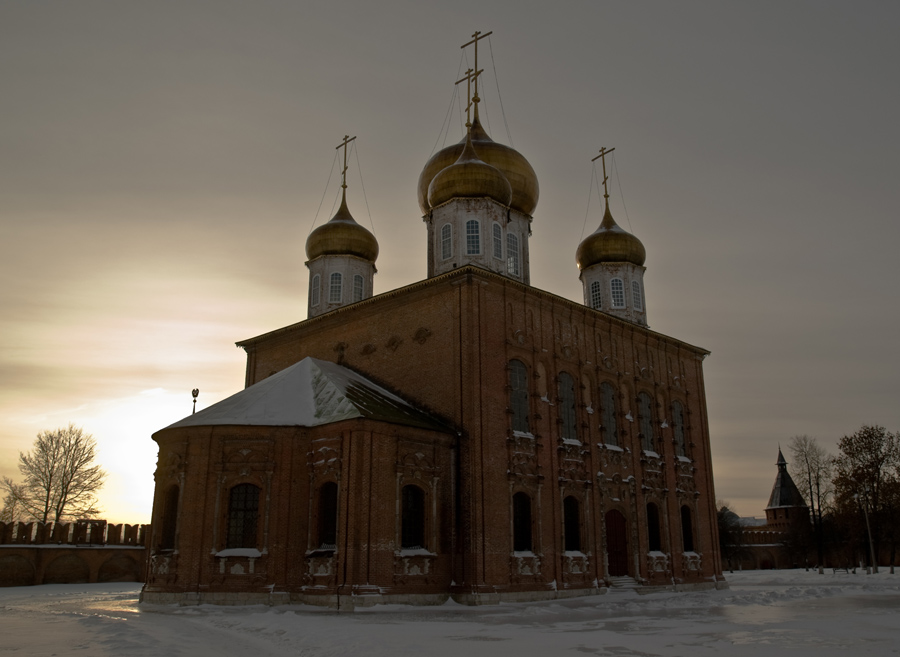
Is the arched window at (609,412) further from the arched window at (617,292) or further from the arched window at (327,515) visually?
the arched window at (327,515)

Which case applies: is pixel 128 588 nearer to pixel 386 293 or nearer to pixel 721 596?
pixel 386 293

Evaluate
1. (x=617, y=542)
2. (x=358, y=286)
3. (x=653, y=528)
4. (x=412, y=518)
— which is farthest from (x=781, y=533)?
(x=412, y=518)

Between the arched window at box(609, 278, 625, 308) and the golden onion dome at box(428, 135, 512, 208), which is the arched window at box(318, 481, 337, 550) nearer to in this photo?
the golden onion dome at box(428, 135, 512, 208)

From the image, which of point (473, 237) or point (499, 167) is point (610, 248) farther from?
point (473, 237)

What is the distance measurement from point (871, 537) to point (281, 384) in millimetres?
34449

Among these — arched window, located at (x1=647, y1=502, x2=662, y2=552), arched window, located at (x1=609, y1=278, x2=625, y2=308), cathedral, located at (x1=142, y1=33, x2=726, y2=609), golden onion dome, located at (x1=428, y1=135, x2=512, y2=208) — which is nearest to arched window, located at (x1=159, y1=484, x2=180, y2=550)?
cathedral, located at (x1=142, y1=33, x2=726, y2=609)

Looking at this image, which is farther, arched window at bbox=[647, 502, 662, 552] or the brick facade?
arched window at bbox=[647, 502, 662, 552]

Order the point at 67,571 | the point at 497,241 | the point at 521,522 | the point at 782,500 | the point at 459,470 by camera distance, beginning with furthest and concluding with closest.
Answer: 1. the point at 782,500
2. the point at 67,571
3. the point at 497,241
4. the point at 521,522
5. the point at 459,470

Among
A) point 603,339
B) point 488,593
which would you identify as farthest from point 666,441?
point 488,593

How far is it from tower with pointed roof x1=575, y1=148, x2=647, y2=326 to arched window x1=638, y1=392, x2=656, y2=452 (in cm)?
378

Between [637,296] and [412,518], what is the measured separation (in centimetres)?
1464

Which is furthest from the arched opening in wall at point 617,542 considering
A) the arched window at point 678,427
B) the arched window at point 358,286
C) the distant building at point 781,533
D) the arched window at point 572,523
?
the distant building at point 781,533

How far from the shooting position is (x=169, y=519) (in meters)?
20.0

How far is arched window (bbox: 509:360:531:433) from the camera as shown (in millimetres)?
21984
